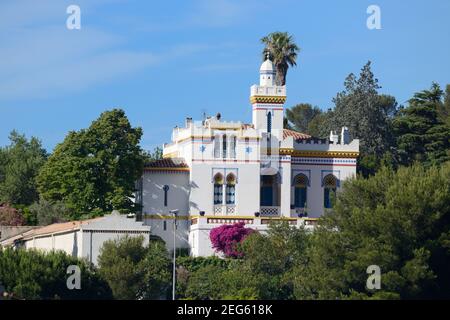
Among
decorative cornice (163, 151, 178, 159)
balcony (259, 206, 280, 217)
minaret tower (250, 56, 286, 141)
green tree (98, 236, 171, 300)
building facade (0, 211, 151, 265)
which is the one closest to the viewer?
green tree (98, 236, 171, 300)

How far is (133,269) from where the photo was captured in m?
88.9

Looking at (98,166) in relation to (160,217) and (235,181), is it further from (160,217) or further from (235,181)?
(235,181)

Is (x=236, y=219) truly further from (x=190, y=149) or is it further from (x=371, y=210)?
(x=371, y=210)

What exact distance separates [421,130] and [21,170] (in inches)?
972

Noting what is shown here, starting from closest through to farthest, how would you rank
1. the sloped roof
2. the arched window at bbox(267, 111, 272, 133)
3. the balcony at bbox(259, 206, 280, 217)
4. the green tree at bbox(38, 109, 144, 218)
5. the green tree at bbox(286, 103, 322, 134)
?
the sloped roof, the green tree at bbox(38, 109, 144, 218), the balcony at bbox(259, 206, 280, 217), the arched window at bbox(267, 111, 272, 133), the green tree at bbox(286, 103, 322, 134)

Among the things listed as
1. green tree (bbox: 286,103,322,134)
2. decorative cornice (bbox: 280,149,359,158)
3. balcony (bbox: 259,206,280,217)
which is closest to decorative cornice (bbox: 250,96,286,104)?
decorative cornice (bbox: 280,149,359,158)

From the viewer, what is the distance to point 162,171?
10156cm

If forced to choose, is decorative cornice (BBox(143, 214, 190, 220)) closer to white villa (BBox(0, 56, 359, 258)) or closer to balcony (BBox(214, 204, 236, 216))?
white villa (BBox(0, 56, 359, 258))

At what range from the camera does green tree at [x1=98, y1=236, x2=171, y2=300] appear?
8831cm

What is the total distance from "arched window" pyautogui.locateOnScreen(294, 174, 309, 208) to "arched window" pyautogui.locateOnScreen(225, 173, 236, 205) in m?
4.17

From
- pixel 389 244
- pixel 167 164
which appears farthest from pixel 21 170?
pixel 389 244

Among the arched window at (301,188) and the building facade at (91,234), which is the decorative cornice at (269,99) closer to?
the arched window at (301,188)
